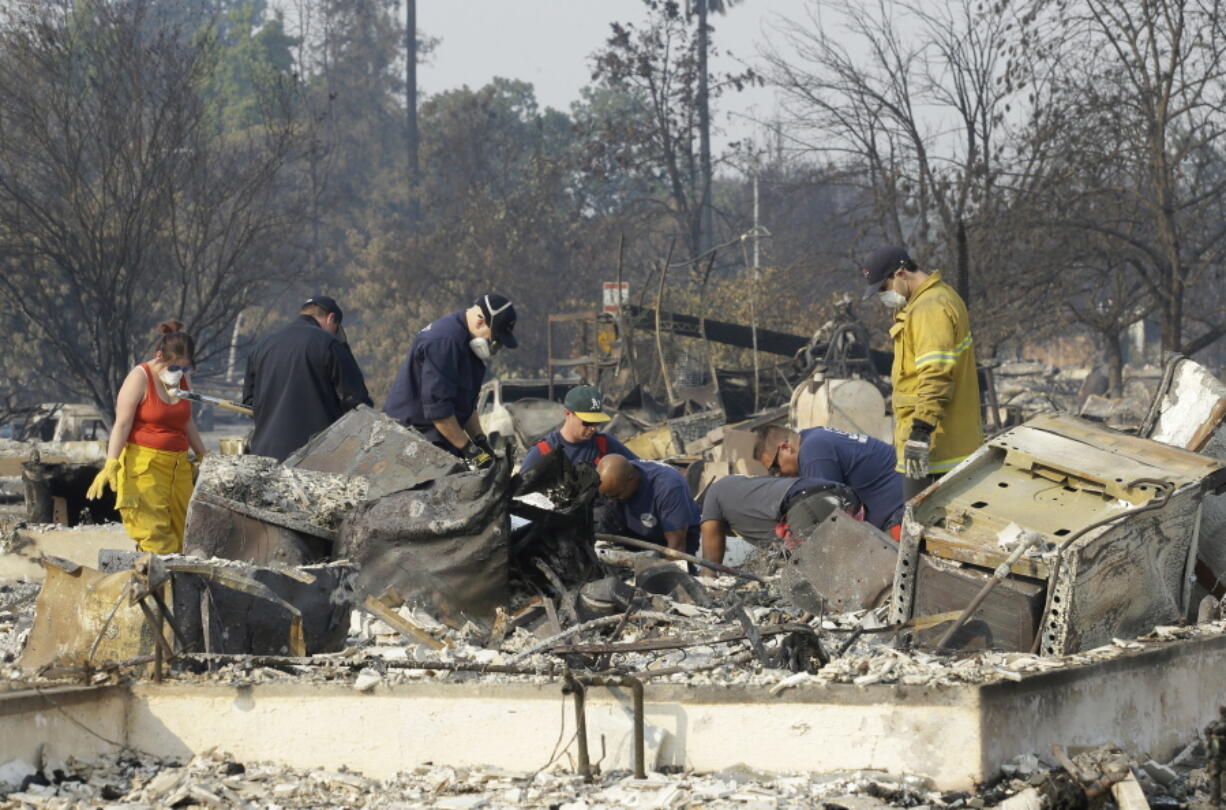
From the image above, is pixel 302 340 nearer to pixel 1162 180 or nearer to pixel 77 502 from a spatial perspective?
pixel 77 502

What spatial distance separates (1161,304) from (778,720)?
15.4 m

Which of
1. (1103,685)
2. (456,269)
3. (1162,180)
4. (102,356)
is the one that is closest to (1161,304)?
(1162,180)

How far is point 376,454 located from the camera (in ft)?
22.4

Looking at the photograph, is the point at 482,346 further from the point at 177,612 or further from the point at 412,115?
the point at 412,115

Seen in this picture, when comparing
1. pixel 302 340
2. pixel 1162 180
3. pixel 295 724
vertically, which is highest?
pixel 1162 180

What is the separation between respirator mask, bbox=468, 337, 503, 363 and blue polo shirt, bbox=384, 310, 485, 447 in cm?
3

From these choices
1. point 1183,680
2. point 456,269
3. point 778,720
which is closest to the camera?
point 778,720

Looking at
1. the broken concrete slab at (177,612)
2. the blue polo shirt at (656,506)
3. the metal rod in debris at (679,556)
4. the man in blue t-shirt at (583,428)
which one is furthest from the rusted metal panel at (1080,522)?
the broken concrete slab at (177,612)

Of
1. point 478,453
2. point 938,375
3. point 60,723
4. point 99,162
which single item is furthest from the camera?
point 99,162

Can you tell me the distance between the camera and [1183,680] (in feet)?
18.1

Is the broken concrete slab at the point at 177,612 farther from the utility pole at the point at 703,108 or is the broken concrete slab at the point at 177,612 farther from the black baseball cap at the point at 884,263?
the utility pole at the point at 703,108

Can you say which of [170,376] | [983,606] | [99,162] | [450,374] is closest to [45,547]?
[170,376]

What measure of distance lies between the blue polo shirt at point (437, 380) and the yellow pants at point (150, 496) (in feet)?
3.48

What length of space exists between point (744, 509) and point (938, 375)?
1215mm
